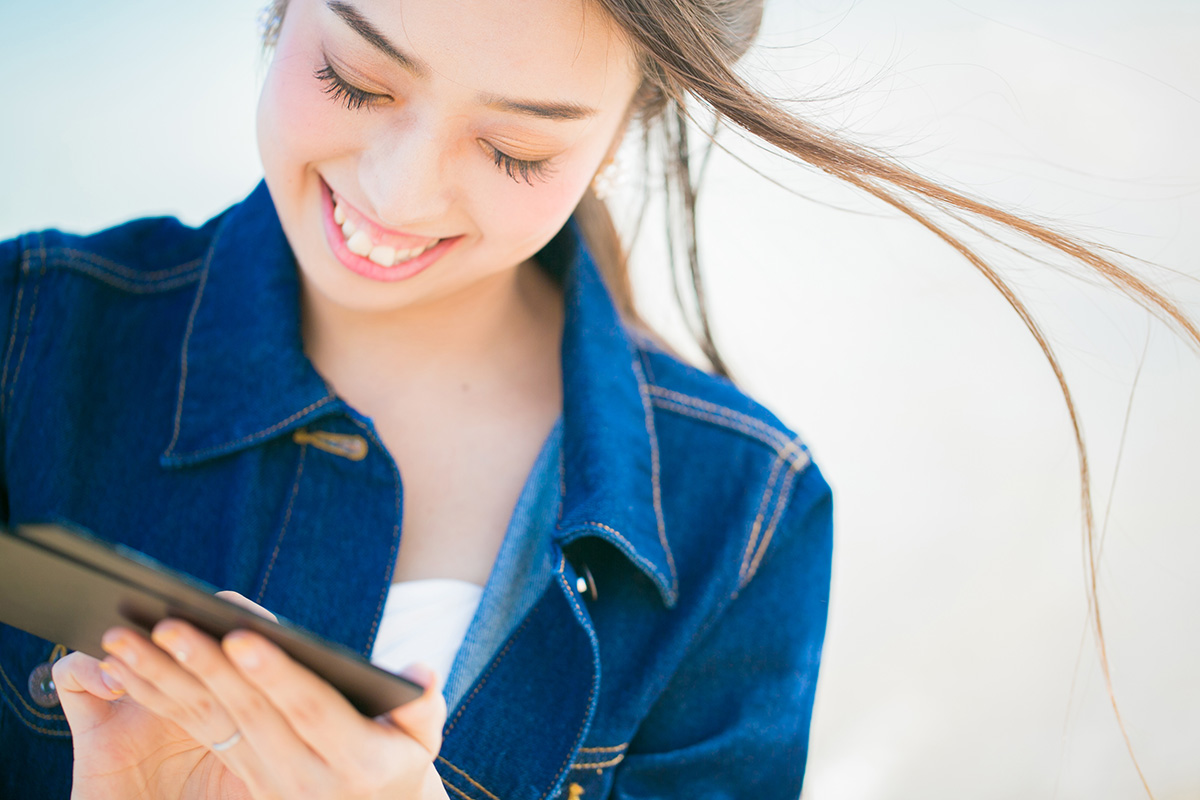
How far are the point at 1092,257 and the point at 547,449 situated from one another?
68 centimetres

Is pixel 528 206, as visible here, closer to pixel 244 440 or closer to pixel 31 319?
pixel 244 440

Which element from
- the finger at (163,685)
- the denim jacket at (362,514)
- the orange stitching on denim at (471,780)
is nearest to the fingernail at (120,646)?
the finger at (163,685)

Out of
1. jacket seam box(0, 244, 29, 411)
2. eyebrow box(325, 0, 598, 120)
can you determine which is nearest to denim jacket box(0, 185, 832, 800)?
jacket seam box(0, 244, 29, 411)

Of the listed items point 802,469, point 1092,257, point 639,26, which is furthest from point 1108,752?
point 639,26

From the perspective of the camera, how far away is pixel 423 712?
66 centimetres

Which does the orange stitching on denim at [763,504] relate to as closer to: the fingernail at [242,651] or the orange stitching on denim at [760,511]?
the orange stitching on denim at [760,511]

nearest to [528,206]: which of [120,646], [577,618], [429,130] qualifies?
[429,130]

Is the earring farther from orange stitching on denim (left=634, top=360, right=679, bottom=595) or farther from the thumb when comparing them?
the thumb

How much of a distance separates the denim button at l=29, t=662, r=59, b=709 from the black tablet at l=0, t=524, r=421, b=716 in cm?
40

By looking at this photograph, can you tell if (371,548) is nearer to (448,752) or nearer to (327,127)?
(448,752)

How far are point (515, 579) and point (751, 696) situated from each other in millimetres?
346

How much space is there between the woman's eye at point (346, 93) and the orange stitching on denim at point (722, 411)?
596 millimetres

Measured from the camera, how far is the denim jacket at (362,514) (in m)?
1.04

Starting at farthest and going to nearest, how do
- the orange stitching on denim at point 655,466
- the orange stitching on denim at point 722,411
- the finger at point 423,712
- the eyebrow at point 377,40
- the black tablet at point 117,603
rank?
the orange stitching on denim at point 722,411, the orange stitching on denim at point 655,466, the eyebrow at point 377,40, the finger at point 423,712, the black tablet at point 117,603
